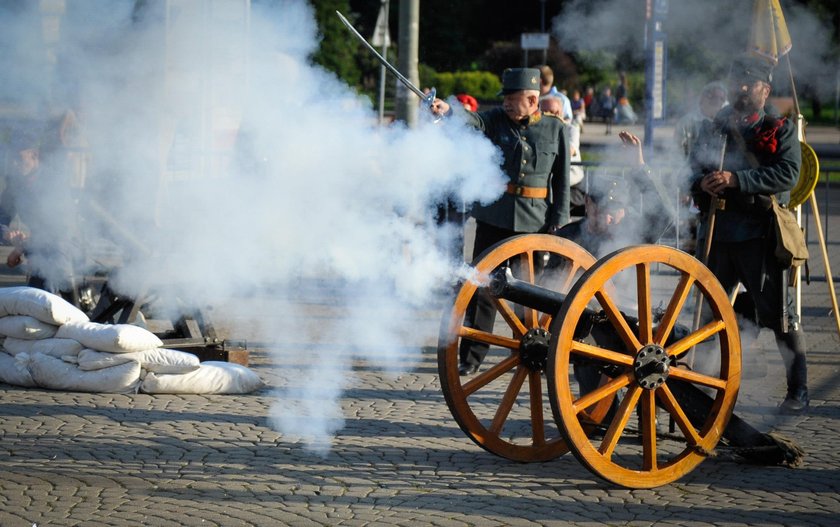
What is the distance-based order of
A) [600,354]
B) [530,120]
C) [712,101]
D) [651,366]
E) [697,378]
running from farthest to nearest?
1. [712,101]
2. [530,120]
3. [697,378]
4. [651,366]
5. [600,354]

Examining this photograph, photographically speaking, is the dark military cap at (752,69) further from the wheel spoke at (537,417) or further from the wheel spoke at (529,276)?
the wheel spoke at (537,417)

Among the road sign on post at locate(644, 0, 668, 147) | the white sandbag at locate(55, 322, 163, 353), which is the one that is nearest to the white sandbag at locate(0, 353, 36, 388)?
the white sandbag at locate(55, 322, 163, 353)

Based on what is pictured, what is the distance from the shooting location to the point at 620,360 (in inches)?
188

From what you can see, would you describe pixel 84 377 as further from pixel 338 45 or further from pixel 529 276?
pixel 338 45

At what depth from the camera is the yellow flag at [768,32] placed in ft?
20.5

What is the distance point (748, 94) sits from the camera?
20.2 feet

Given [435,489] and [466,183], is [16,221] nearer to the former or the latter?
[466,183]

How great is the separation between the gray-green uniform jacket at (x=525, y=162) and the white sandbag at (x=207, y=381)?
1.75m

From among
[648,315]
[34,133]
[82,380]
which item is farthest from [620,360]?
[34,133]

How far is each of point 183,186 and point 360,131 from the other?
1.10 metres

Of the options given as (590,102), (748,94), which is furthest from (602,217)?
(590,102)

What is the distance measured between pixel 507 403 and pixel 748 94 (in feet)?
7.42

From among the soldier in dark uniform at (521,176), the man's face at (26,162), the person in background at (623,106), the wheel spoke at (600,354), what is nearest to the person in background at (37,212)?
the man's face at (26,162)

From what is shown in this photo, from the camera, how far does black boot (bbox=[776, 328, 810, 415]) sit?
250 inches
